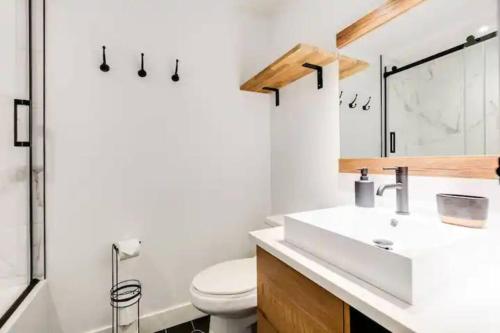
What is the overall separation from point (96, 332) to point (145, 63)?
1684mm

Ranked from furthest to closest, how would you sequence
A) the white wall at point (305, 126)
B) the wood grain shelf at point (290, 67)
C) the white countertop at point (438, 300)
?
the white wall at point (305, 126) < the wood grain shelf at point (290, 67) < the white countertop at point (438, 300)

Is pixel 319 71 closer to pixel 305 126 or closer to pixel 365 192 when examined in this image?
pixel 305 126

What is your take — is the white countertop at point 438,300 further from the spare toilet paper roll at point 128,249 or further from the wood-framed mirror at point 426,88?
the spare toilet paper roll at point 128,249

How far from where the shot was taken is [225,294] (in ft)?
3.84

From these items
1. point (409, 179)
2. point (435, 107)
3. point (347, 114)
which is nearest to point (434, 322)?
point (409, 179)

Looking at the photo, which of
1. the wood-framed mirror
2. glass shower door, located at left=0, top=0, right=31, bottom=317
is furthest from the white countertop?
glass shower door, located at left=0, top=0, right=31, bottom=317

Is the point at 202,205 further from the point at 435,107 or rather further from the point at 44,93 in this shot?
the point at 435,107

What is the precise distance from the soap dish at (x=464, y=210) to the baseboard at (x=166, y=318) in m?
1.60

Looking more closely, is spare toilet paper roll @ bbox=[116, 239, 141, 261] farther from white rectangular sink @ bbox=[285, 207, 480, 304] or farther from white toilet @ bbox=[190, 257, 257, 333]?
white rectangular sink @ bbox=[285, 207, 480, 304]

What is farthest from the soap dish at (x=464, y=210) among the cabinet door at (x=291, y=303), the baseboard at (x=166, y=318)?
the baseboard at (x=166, y=318)

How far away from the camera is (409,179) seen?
1014 mm

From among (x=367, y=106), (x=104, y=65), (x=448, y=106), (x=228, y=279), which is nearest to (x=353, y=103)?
(x=367, y=106)

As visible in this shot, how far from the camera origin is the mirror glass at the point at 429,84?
2.71ft

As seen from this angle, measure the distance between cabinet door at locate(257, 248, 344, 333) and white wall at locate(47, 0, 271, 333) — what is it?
0.86 meters
